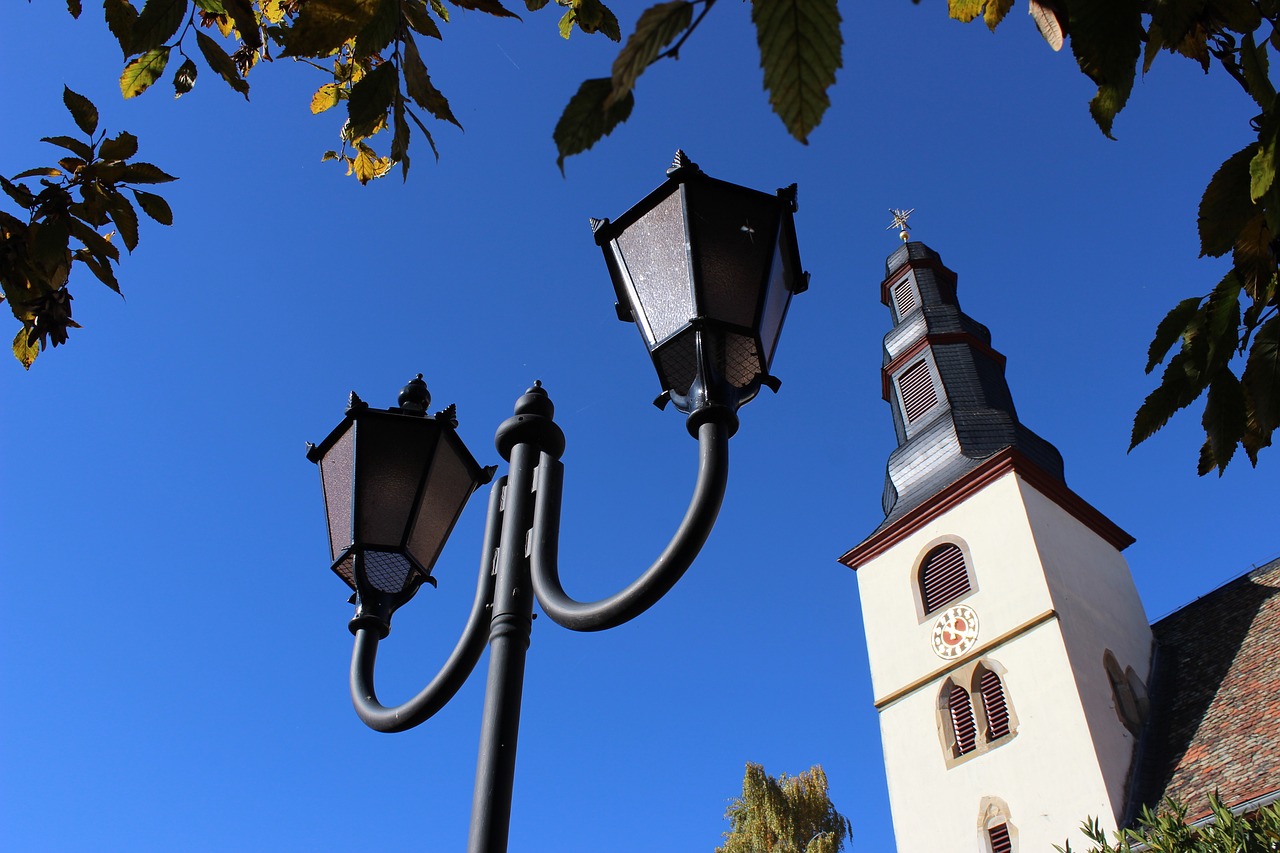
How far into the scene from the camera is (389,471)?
2.83 metres

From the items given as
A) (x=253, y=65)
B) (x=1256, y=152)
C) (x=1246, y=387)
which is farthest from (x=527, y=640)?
(x=253, y=65)

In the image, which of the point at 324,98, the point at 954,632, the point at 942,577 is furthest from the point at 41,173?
the point at 942,577

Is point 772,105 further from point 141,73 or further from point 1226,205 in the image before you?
point 141,73

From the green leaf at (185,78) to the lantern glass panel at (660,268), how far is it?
1001 mm

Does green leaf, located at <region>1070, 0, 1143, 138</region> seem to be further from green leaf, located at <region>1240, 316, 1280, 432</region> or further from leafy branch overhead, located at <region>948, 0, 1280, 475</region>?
green leaf, located at <region>1240, 316, 1280, 432</region>

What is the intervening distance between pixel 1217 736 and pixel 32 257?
18.6m

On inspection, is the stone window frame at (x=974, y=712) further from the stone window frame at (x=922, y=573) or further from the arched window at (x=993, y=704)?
the stone window frame at (x=922, y=573)

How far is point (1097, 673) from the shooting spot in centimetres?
1742

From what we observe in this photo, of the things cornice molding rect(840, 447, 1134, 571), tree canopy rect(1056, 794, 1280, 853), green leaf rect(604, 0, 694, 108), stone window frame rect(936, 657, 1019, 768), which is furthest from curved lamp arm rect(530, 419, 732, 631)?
cornice molding rect(840, 447, 1134, 571)

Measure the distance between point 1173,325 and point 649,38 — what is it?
1.19 metres

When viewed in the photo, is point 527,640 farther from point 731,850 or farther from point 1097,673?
point 731,850

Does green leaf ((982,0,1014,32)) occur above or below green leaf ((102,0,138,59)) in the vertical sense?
below

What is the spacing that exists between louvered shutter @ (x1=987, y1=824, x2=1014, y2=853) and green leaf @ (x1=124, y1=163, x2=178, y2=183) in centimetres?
1637

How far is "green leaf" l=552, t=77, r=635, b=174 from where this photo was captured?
106 cm
